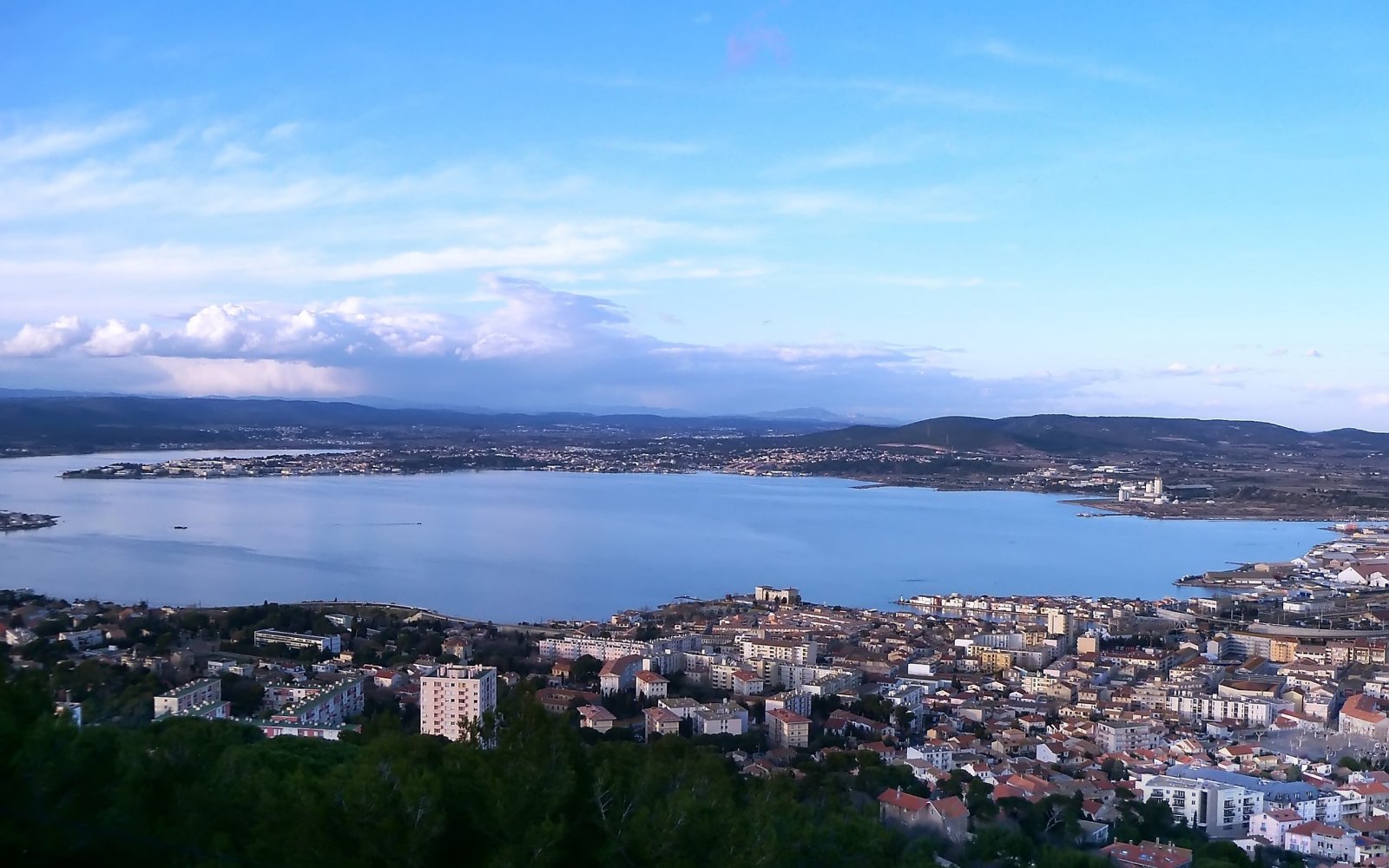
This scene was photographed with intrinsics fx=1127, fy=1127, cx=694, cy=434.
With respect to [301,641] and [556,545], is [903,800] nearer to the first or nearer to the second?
[301,641]

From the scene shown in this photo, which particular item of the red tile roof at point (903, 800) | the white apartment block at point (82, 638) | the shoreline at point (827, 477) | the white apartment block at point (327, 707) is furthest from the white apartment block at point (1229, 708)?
the shoreline at point (827, 477)

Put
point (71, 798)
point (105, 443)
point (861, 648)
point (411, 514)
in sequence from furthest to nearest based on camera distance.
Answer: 1. point (105, 443)
2. point (411, 514)
3. point (861, 648)
4. point (71, 798)

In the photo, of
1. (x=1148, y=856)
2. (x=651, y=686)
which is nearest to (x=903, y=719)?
(x=651, y=686)

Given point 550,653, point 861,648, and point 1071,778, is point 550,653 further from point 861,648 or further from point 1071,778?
point 1071,778

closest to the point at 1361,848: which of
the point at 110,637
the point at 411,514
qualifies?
the point at 110,637

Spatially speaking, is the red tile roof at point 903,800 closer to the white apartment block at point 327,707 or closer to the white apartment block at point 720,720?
the white apartment block at point 720,720

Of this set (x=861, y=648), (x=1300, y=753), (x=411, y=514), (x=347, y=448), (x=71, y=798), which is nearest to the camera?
(x=71, y=798)

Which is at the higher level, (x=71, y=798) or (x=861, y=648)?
(x=71, y=798)
